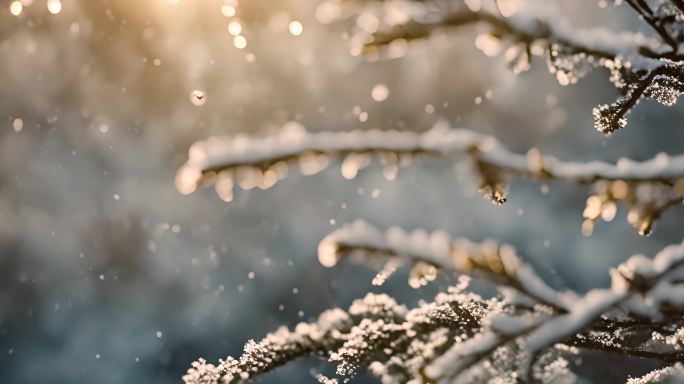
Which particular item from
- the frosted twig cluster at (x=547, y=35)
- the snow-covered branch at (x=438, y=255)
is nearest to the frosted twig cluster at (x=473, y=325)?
the snow-covered branch at (x=438, y=255)

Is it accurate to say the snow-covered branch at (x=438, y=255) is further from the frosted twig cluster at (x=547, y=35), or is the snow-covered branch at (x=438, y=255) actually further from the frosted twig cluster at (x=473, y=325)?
the frosted twig cluster at (x=547, y=35)

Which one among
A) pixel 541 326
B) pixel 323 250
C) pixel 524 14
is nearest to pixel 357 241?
pixel 323 250

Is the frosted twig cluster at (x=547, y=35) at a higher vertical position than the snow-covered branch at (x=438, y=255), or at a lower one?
higher

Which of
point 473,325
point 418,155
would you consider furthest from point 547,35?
point 473,325

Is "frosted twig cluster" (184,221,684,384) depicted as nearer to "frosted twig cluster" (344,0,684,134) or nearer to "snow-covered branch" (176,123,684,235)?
"snow-covered branch" (176,123,684,235)

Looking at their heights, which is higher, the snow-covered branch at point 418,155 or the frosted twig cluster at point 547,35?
the frosted twig cluster at point 547,35

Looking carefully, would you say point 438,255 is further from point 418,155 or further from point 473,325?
point 473,325
